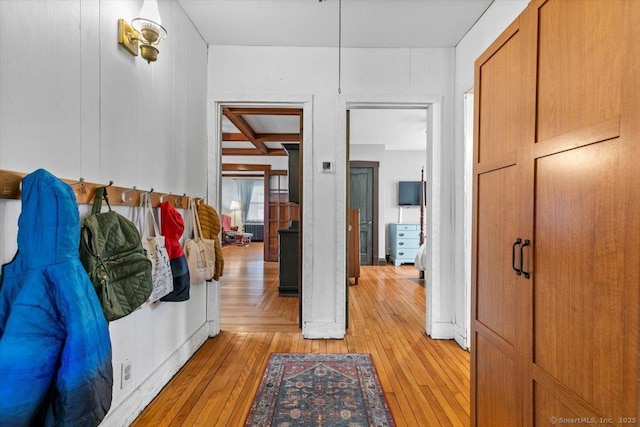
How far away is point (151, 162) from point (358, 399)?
6.11 ft

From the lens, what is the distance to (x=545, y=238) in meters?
1.09

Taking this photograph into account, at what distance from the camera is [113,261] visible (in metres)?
1.29

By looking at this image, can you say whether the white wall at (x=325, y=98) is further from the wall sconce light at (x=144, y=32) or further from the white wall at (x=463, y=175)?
the wall sconce light at (x=144, y=32)

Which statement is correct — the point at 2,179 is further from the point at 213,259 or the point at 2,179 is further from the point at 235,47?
the point at 235,47

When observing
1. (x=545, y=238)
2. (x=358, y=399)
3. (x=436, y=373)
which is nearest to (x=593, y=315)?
(x=545, y=238)

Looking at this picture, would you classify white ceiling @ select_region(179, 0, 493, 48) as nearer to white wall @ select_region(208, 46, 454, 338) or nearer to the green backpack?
white wall @ select_region(208, 46, 454, 338)

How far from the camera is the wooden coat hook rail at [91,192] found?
100 cm

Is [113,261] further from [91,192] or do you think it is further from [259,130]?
[259,130]

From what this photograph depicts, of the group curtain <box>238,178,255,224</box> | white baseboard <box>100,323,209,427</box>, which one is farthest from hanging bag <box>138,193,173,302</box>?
curtain <box>238,178,255,224</box>

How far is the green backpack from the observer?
121 centimetres

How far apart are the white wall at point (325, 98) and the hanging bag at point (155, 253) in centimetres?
126

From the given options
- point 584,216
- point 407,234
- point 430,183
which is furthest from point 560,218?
point 407,234

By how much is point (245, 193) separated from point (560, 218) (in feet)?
35.2

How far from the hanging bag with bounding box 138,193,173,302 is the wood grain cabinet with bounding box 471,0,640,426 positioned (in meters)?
1.62
